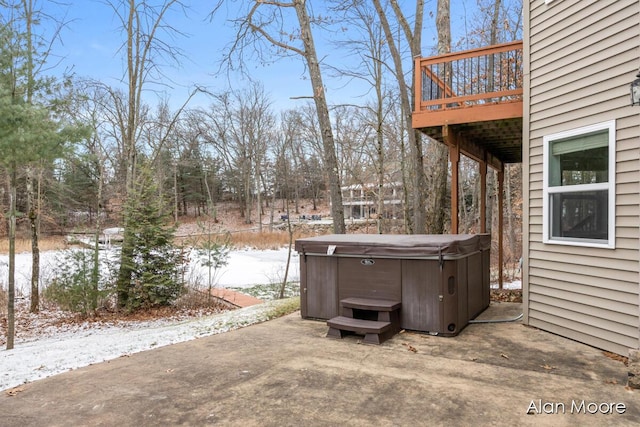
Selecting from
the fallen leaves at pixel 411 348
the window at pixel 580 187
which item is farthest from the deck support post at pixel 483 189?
the fallen leaves at pixel 411 348

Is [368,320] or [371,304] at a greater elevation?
[371,304]

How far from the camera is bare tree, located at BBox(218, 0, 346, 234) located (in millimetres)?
7957

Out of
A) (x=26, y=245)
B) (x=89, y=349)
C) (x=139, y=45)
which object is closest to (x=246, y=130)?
(x=26, y=245)

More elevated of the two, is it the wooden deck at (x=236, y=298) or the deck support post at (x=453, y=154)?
the deck support post at (x=453, y=154)

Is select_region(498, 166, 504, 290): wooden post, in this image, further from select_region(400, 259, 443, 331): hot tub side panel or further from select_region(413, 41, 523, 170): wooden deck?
select_region(400, 259, 443, 331): hot tub side panel

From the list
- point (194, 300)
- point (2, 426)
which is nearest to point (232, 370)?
point (2, 426)

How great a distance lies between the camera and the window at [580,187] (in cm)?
384

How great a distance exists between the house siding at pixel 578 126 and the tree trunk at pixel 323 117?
380 centimetres

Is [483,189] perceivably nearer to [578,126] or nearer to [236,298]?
[578,126]

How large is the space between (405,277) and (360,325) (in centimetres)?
72

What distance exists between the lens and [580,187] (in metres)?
4.09

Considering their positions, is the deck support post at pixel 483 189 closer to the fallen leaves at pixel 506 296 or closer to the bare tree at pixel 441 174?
the bare tree at pixel 441 174

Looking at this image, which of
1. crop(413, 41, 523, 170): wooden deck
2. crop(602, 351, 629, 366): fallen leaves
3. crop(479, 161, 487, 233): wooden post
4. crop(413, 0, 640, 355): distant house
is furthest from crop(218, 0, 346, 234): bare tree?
crop(602, 351, 629, 366): fallen leaves

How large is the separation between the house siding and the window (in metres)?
0.08
